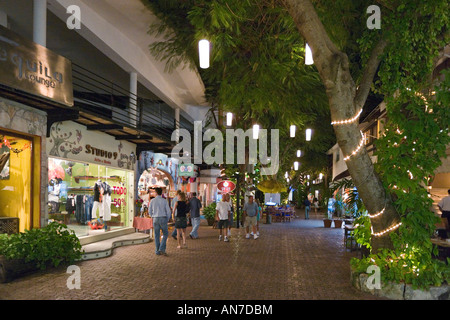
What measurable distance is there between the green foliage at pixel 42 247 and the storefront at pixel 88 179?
8.19ft

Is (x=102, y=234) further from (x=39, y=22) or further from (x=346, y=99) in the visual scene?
(x=346, y=99)

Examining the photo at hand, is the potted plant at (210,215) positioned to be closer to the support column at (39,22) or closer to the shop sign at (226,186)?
the shop sign at (226,186)

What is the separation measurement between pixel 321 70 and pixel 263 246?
8015mm

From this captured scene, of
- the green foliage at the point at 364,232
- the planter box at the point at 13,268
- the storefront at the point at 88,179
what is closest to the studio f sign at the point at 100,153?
the storefront at the point at 88,179

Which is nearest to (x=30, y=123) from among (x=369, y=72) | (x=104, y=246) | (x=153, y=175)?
(x=104, y=246)

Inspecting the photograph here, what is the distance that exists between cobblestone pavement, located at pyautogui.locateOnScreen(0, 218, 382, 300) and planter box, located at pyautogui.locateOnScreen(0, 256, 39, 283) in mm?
163

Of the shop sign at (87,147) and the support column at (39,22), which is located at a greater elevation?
the support column at (39,22)

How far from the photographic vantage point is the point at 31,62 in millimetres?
8914

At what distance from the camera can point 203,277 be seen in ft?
29.0

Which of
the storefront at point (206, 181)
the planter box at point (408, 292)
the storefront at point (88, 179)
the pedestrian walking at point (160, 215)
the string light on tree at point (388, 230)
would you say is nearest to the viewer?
the planter box at point (408, 292)

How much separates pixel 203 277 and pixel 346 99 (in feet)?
15.4

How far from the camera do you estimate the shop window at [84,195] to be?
12.4 m
